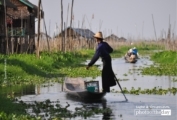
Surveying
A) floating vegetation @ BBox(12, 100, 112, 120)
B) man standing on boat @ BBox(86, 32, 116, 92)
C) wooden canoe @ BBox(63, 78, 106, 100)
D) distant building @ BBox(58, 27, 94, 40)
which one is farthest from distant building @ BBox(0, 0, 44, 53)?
floating vegetation @ BBox(12, 100, 112, 120)

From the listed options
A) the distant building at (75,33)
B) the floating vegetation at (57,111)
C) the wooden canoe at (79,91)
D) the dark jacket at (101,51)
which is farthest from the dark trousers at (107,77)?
the distant building at (75,33)

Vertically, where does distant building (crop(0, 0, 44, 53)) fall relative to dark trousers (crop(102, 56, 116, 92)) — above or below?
above

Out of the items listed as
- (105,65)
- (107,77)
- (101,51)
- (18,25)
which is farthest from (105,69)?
(18,25)

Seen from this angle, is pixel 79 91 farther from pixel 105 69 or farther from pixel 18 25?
pixel 18 25

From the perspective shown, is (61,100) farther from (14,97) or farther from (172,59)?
(172,59)

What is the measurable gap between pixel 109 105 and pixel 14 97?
320 cm

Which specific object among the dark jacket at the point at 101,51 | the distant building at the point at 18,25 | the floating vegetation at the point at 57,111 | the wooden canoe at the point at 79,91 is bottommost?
the floating vegetation at the point at 57,111

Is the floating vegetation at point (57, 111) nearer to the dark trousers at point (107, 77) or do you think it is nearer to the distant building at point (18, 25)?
the dark trousers at point (107, 77)

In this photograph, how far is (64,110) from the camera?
1248cm

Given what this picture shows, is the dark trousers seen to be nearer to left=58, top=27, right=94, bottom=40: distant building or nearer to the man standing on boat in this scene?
the man standing on boat

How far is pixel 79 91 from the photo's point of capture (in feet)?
48.1

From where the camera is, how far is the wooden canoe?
47.5 feet

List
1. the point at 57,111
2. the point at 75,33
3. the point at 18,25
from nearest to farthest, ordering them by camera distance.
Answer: the point at 57,111 < the point at 18,25 < the point at 75,33

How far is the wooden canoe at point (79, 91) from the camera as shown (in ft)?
47.5
